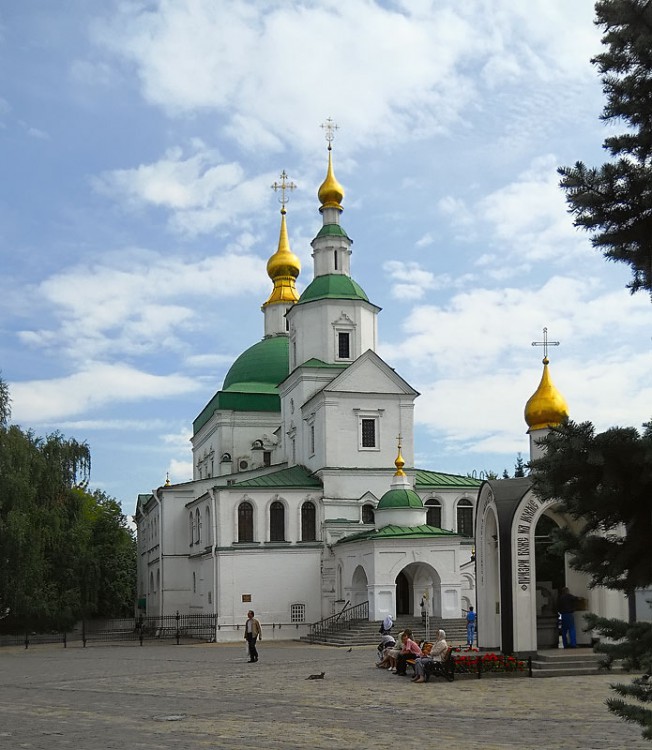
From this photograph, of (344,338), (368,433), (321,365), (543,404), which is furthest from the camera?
(344,338)

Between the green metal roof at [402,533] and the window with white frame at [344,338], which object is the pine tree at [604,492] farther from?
the window with white frame at [344,338]

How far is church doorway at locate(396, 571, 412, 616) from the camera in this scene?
42.2m

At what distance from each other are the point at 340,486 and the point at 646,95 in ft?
122

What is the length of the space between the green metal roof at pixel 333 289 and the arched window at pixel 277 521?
9.88 metres

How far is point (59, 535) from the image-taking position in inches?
1683

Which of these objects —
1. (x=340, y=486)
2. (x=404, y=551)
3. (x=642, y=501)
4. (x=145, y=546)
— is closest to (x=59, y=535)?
(x=340, y=486)

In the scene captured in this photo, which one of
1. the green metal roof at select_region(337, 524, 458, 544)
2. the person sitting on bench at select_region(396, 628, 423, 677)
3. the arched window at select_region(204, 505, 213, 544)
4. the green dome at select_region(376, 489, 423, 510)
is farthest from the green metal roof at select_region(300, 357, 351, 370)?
the person sitting on bench at select_region(396, 628, 423, 677)

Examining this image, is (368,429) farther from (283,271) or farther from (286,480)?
(283,271)

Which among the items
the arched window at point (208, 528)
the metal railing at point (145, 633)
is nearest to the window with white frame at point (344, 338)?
the arched window at point (208, 528)

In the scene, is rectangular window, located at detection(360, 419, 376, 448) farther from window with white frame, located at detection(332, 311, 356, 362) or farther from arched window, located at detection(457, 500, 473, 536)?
arched window, located at detection(457, 500, 473, 536)

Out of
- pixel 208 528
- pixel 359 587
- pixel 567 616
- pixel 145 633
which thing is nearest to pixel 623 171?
pixel 567 616

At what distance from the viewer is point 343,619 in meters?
39.7

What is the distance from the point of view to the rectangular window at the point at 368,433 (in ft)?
147

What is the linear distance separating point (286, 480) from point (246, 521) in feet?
8.38
